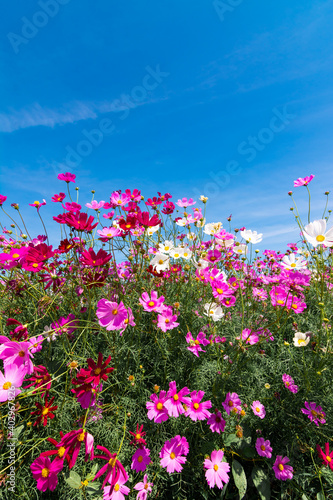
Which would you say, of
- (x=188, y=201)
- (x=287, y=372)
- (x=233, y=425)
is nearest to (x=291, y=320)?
(x=287, y=372)

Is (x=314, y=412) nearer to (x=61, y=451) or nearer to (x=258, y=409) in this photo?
(x=258, y=409)

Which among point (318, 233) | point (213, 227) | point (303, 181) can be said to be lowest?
point (318, 233)

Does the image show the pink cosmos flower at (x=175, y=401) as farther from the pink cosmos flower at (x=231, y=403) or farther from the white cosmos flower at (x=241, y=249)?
the white cosmos flower at (x=241, y=249)

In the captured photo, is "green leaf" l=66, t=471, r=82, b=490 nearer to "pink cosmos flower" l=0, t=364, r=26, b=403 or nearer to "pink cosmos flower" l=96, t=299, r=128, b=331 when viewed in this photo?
"pink cosmos flower" l=0, t=364, r=26, b=403

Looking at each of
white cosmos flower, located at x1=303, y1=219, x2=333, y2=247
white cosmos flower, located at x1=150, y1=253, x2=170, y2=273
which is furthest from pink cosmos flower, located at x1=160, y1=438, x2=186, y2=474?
white cosmos flower, located at x1=303, y1=219, x2=333, y2=247

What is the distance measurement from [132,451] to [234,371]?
23.5 inches

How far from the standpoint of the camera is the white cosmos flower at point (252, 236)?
166 cm

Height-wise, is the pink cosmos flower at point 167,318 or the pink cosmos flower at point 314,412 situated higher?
the pink cosmos flower at point 167,318

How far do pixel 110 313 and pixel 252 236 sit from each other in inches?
43.4

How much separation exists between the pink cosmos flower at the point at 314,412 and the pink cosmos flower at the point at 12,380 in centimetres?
120

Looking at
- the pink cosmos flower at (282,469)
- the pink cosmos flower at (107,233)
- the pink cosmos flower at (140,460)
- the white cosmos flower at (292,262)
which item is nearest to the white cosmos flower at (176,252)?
the pink cosmos flower at (107,233)

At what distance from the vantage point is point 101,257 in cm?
113

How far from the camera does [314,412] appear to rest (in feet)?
3.79

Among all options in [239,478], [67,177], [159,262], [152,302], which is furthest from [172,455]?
[67,177]
